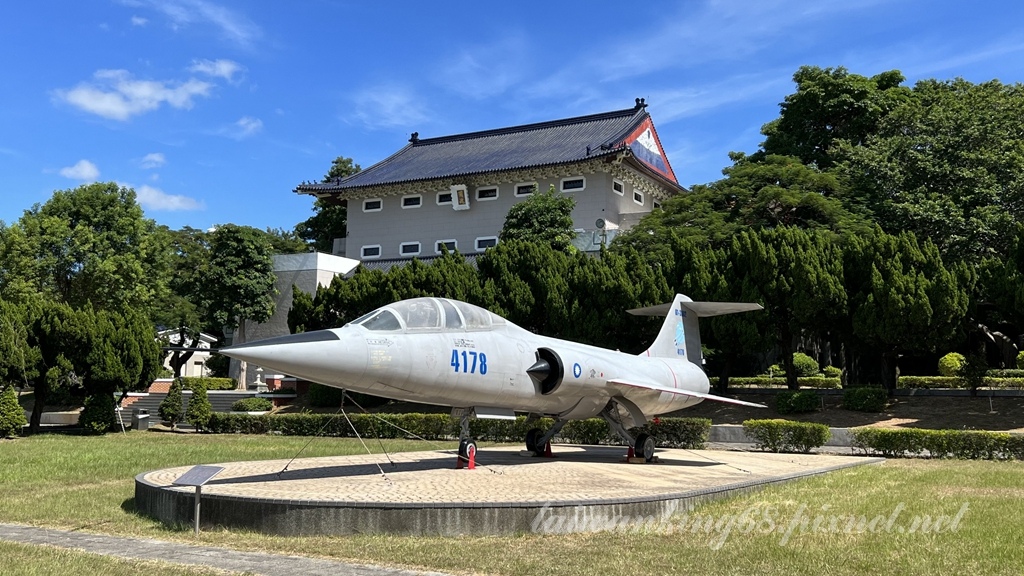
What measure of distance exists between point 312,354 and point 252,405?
84.4ft

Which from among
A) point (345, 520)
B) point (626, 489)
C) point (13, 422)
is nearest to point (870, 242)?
point (626, 489)

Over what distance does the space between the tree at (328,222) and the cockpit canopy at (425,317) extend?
53682 mm

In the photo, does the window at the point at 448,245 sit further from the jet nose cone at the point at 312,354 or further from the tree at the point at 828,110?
the jet nose cone at the point at 312,354

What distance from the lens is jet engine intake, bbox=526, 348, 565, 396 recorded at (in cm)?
1384

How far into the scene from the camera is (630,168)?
155ft

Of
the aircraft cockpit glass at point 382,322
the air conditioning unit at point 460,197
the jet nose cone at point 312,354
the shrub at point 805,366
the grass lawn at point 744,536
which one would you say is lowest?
the grass lawn at point 744,536

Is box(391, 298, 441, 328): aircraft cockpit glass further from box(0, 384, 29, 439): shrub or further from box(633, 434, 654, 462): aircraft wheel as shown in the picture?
box(0, 384, 29, 439): shrub

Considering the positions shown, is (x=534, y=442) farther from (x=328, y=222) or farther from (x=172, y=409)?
(x=328, y=222)

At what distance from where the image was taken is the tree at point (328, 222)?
215 ft

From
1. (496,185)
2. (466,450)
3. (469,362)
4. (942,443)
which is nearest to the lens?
(469,362)

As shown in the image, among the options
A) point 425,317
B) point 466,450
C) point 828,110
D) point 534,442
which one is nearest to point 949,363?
point 828,110

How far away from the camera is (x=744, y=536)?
8.45 metres

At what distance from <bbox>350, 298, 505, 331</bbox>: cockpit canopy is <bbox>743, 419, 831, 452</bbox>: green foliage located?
10861mm

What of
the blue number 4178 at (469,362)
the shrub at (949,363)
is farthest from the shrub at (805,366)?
the blue number 4178 at (469,362)
